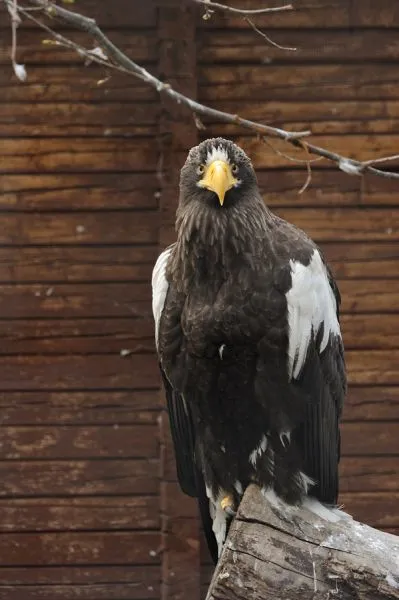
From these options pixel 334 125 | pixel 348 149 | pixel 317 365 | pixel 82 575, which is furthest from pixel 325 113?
pixel 82 575

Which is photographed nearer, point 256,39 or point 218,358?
point 218,358

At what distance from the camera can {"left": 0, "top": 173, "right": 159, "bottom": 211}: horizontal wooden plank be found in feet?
14.5

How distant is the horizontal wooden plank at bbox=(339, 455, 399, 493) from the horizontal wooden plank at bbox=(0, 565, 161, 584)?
33.8 inches

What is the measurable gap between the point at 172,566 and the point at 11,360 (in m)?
1.05

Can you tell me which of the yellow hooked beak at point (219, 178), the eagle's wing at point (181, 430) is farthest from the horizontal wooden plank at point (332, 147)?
the yellow hooked beak at point (219, 178)

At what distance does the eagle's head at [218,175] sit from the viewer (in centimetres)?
284

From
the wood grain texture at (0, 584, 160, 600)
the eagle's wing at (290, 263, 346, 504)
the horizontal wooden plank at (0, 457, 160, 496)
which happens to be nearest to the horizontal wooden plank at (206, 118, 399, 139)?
the horizontal wooden plank at (0, 457, 160, 496)

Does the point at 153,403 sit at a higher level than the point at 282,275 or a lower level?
lower

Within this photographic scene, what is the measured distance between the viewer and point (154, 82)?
2.84 metres

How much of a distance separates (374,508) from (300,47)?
191cm

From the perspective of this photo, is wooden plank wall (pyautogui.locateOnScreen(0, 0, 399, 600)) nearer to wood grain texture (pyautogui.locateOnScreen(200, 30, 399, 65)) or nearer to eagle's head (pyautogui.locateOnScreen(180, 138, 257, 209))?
wood grain texture (pyautogui.locateOnScreen(200, 30, 399, 65))

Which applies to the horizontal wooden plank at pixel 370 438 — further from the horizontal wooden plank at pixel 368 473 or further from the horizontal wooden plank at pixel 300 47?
the horizontal wooden plank at pixel 300 47

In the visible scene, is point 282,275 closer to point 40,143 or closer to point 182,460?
point 182,460

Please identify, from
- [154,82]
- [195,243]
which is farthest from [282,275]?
[154,82]
